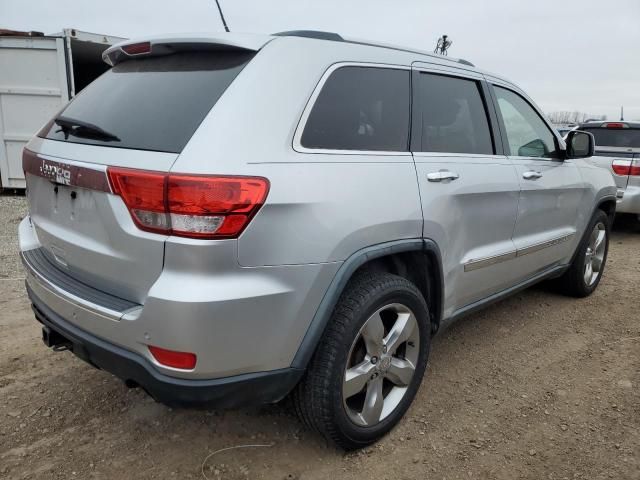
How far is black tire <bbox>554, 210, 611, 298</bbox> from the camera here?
167 inches

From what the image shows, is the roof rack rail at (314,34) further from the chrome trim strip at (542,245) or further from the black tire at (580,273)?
the black tire at (580,273)

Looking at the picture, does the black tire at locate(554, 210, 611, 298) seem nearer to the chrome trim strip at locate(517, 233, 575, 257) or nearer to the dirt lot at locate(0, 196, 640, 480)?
the chrome trim strip at locate(517, 233, 575, 257)

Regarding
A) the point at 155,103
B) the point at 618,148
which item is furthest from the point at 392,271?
the point at 618,148

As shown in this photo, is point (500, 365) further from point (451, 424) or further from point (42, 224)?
point (42, 224)

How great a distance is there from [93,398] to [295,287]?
5.22 feet

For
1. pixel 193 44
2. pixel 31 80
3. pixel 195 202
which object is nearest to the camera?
pixel 195 202

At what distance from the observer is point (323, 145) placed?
204cm

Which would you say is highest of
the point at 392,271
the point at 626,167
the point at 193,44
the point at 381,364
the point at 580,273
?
the point at 193,44

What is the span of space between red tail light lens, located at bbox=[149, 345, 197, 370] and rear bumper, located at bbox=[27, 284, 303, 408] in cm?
6

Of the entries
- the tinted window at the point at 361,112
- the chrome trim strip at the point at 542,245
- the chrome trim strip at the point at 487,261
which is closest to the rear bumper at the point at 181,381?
the tinted window at the point at 361,112

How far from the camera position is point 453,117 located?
2863 mm

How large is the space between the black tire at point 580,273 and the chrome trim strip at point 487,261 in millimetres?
1406

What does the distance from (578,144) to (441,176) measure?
1827 millimetres

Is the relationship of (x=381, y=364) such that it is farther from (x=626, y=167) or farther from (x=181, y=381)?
(x=626, y=167)
